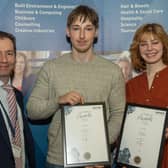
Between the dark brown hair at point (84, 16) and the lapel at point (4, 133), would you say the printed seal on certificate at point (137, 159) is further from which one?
the dark brown hair at point (84, 16)

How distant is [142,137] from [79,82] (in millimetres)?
553

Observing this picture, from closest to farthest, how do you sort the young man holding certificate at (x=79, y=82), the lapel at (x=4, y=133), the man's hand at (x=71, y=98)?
the lapel at (x=4, y=133), the man's hand at (x=71, y=98), the young man holding certificate at (x=79, y=82)

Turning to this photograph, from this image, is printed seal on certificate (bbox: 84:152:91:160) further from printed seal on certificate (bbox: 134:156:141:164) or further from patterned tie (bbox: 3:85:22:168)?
patterned tie (bbox: 3:85:22:168)

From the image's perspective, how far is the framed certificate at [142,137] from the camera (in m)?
2.35

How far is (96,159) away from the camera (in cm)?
237

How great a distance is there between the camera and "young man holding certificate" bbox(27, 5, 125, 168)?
250 centimetres

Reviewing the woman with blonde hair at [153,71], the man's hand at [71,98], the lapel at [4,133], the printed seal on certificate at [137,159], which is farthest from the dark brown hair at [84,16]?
the printed seal on certificate at [137,159]

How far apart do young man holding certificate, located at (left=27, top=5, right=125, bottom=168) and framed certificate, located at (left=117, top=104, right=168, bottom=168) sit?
0.27 ft

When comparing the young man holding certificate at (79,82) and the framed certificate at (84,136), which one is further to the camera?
the young man holding certificate at (79,82)

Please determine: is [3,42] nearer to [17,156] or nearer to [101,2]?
[17,156]

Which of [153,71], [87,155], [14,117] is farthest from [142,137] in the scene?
[14,117]

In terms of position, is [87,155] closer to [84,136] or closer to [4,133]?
[84,136]

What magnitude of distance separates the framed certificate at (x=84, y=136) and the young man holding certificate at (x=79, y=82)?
0.10m

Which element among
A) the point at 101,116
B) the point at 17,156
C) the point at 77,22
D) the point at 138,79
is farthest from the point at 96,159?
the point at 77,22
